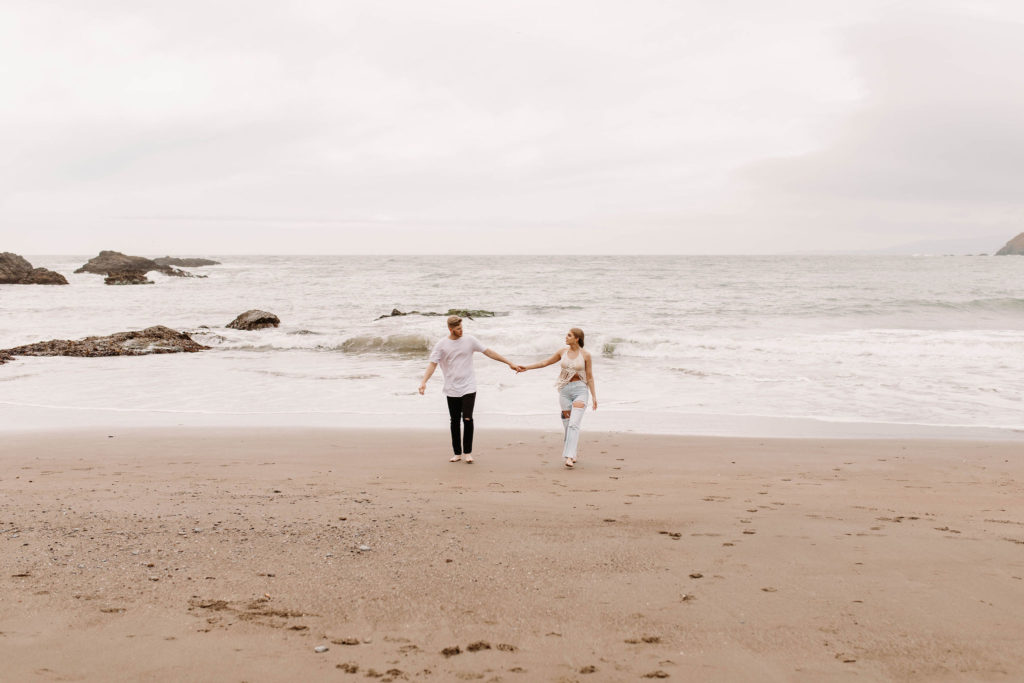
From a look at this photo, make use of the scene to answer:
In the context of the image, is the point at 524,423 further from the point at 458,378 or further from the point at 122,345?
the point at 122,345

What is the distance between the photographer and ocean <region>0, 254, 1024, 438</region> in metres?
11.0

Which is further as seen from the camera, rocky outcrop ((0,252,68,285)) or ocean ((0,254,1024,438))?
rocky outcrop ((0,252,68,285))

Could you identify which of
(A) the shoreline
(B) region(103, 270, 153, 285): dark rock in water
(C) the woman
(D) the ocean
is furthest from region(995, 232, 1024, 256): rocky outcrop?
(C) the woman

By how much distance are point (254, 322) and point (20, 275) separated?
125ft

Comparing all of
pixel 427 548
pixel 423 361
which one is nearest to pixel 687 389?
pixel 423 361

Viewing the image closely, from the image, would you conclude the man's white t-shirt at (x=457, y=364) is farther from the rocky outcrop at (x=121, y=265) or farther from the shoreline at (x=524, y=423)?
the rocky outcrop at (x=121, y=265)

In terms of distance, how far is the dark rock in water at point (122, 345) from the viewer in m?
17.7

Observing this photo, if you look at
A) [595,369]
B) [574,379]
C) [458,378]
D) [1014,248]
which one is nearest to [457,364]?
[458,378]

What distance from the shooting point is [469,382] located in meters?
8.44

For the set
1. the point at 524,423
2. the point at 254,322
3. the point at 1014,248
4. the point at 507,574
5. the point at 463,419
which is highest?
the point at 1014,248

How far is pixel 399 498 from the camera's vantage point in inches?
239

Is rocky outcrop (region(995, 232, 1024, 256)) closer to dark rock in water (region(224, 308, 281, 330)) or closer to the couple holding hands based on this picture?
dark rock in water (region(224, 308, 281, 330))

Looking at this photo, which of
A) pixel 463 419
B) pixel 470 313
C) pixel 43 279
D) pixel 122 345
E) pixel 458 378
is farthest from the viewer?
pixel 43 279

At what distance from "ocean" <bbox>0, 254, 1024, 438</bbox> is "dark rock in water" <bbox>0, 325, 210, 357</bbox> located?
79cm
